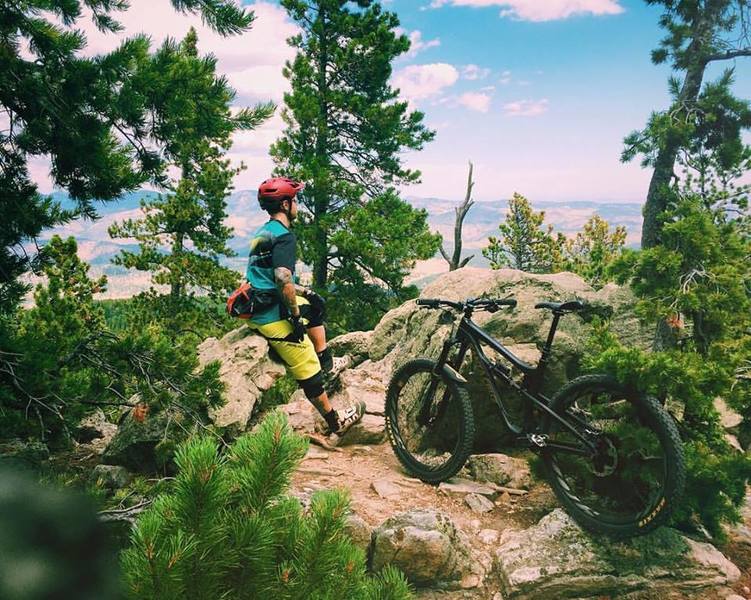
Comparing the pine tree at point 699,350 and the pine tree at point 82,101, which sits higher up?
the pine tree at point 82,101

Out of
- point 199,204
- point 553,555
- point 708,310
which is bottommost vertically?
point 553,555

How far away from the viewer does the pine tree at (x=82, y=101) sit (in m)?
3.82

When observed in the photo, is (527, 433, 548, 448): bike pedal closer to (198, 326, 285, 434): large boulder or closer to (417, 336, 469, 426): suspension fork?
(417, 336, 469, 426): suspension fork

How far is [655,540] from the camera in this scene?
12.8ft

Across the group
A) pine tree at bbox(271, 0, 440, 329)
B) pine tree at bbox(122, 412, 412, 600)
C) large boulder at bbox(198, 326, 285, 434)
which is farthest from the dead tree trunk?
pine tree at bbox(122, 412, 412, 600)

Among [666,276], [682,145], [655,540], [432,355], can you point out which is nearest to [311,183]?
[682,145]

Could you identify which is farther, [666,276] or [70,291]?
[70,291]

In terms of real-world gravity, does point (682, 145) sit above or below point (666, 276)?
above

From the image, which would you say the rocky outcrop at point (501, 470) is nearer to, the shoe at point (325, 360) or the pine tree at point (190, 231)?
the shoe at point (325, 360)

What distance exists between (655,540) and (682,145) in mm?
10657

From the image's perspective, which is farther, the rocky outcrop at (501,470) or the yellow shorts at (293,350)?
the yellow shorts at (293,350)

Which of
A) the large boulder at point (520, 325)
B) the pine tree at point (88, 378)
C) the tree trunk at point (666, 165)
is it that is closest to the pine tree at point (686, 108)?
the tree trunk at point (666, 165)

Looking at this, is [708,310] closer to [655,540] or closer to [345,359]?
[655,540]

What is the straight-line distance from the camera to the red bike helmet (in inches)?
206
